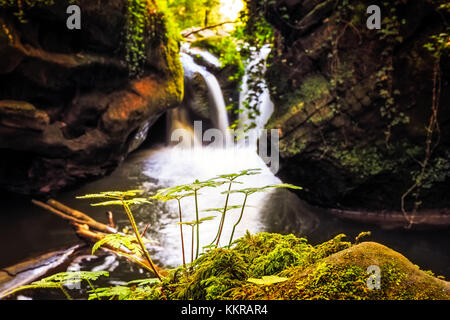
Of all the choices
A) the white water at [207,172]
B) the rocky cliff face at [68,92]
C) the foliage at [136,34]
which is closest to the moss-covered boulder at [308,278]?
the white water at [207,172]

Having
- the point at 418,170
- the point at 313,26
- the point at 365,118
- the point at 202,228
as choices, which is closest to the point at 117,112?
the point at 202,228

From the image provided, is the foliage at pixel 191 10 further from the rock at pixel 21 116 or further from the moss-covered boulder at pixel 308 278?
the moss-covered boulder at pixel 308 278

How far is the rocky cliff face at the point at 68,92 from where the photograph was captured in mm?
4973

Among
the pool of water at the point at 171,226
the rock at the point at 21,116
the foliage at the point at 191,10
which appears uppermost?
the foliage at the point at 191,10

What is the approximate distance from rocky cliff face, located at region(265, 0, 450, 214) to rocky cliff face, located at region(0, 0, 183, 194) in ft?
9.97

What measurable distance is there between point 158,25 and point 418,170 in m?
6.61

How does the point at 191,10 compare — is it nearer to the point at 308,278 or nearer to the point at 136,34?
the point at 136,34

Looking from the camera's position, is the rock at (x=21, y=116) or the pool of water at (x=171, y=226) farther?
the rock at (x=21, y=116)

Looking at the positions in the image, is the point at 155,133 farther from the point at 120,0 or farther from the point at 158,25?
the point at 120,0

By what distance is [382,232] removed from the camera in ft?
18.3

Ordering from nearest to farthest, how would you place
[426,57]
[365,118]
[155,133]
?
1. [426,57]
2. [365,118]
3. [155,133]

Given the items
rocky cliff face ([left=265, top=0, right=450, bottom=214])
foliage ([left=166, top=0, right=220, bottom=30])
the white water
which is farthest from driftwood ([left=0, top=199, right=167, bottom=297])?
foliage ([left=166, top=0, right=220, bottom=30])

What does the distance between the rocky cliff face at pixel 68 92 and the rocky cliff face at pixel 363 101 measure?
9.97 ft

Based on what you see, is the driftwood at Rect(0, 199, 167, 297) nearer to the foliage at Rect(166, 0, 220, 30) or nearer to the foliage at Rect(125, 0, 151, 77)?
the foliage at Rect(125, 0, 151, 77)
